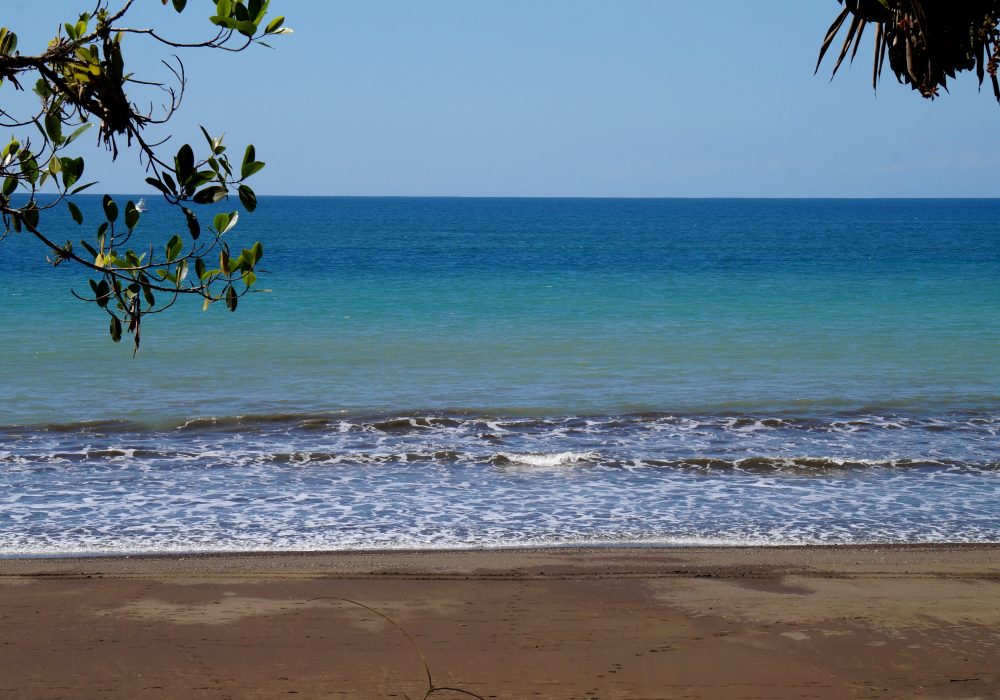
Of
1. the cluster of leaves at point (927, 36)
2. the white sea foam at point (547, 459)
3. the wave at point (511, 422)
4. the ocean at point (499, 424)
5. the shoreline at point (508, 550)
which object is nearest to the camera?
the cluster of leaves at point (927, 36)

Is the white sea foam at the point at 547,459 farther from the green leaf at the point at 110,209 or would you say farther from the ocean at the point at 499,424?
the green leaf at the point at 110,209

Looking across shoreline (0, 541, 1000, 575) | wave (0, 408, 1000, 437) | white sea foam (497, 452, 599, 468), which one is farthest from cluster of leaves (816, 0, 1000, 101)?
wave (0, 408, 1000, 437)

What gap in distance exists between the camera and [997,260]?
156 ft

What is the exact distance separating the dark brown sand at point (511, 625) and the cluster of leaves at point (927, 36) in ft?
10.4

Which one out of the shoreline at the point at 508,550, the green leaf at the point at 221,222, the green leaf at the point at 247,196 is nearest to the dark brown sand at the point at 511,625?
the shoreline at the point at 508,550

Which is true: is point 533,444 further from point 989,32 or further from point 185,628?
point 989,32

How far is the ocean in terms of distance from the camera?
28.0ft

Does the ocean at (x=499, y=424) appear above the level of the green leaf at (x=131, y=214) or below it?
below

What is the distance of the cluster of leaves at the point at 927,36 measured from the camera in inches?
178

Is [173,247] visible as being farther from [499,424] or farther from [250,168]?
[499,424]

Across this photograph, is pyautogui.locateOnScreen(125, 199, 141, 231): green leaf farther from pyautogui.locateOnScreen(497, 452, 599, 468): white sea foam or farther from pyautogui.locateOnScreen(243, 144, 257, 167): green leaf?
pyautogui.locateOnScreen(497, 452, 599, 468): white sea foam

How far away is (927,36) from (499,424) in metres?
8.72

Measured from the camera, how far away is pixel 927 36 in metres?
4.47

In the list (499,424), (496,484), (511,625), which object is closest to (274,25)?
(511,625)
